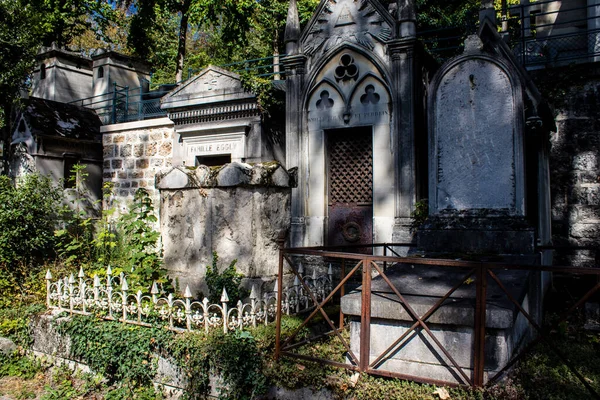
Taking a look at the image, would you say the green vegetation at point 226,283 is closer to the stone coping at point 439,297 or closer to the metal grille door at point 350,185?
the stone coping at point 439,297

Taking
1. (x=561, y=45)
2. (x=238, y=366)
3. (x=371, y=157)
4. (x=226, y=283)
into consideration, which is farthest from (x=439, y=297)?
(x=561, y=45)

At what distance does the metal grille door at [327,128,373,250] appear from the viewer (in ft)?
29.8

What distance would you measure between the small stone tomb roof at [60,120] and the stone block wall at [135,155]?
0.50 m

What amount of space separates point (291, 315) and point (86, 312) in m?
2.19

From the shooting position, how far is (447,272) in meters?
4.38

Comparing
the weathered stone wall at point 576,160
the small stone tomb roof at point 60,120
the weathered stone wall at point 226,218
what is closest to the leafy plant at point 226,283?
the weathered stone wall at point 226,218

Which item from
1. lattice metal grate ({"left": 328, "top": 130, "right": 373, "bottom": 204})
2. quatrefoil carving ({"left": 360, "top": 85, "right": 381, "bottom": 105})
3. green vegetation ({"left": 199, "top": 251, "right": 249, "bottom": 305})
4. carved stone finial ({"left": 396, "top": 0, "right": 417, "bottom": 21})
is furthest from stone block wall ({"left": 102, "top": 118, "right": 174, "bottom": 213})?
green vegetation ({"left": 199, "top": 251, "right": 249, "bottom": 305})

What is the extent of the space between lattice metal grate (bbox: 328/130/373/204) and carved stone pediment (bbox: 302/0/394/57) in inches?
65.0

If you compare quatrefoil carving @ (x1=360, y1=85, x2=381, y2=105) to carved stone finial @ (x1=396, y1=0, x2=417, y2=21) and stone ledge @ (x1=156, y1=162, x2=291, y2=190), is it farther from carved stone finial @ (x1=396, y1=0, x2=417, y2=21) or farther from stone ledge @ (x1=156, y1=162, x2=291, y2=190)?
stone ledge @ (x1=156, y1=162, x2=291, y2=190)

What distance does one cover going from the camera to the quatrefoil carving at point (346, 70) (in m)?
9.00

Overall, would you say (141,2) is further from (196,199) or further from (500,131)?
(500,131)

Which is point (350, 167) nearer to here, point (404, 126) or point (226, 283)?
point (404, 126)

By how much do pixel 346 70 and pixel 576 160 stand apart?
429 cm

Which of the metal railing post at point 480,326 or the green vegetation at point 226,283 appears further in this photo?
the green vegetation at point 226,283
